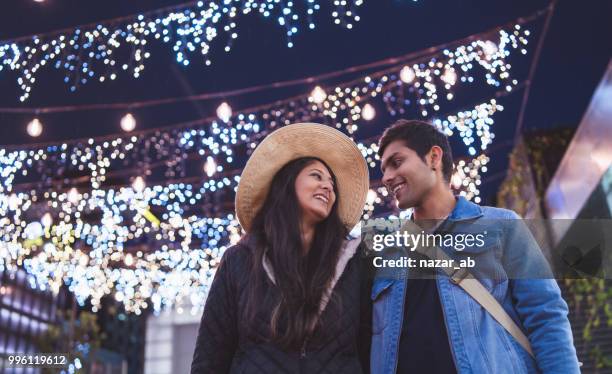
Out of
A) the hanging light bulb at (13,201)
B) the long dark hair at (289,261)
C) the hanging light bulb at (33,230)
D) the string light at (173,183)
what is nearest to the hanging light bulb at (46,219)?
the string light at (173,183)

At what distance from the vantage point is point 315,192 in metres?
2.47

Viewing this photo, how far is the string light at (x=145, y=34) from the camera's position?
612 centimetres

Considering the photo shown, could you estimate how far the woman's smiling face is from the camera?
2432mm

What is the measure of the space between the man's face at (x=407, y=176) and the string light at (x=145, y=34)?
362cm

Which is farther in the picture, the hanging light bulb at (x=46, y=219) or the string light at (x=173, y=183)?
the hanging light bulb at (x=46, y=219)

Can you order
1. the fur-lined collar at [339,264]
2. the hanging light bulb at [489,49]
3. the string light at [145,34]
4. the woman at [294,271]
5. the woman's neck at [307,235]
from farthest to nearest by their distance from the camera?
the hanging light bulb at [489,49] → the string light at [145,34] → the woman's neck at [307,235] → the fur-lined collar at [339,264] → the woman at [294,271]

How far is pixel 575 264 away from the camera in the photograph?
12.0 feet

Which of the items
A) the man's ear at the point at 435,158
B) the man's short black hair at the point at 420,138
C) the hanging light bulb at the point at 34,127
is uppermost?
the hanging light bulb at the point at 34,127

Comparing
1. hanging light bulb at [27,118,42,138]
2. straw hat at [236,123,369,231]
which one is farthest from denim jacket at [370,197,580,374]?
hanging light bulb at [27,118,42,138]

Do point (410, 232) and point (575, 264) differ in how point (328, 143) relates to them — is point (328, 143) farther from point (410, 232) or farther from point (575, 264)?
point (575, 264)

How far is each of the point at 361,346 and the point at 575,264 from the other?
202cm

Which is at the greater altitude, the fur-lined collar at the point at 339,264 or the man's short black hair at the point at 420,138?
the man's short black hair at the point at 420,138

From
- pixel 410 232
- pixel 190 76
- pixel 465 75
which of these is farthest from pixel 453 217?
pixel 190 76

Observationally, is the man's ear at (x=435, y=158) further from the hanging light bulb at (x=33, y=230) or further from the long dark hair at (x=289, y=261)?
the hanging light bulb at (x=33, y=230)
